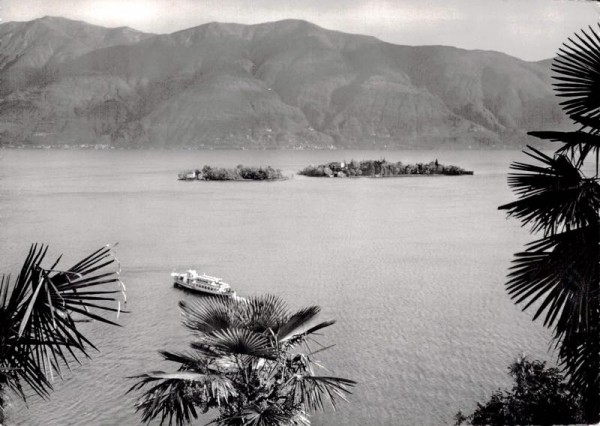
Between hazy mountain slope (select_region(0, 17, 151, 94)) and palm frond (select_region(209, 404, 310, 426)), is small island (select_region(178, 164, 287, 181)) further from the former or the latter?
palm frond (select_region(209, 404, 310, 426))

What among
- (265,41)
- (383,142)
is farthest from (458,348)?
(265,41)

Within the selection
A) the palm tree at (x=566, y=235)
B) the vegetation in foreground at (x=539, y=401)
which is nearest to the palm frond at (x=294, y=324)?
the palm tree at (x=566, y=235)

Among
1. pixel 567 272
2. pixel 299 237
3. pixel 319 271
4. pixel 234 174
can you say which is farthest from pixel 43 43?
pixel 234 174

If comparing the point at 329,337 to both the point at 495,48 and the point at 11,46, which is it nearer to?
the point at 495,48

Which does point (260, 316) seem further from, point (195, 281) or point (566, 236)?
point (195, 281)

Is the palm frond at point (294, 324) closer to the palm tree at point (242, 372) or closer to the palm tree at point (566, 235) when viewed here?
the palm tree at point (242, 372)
